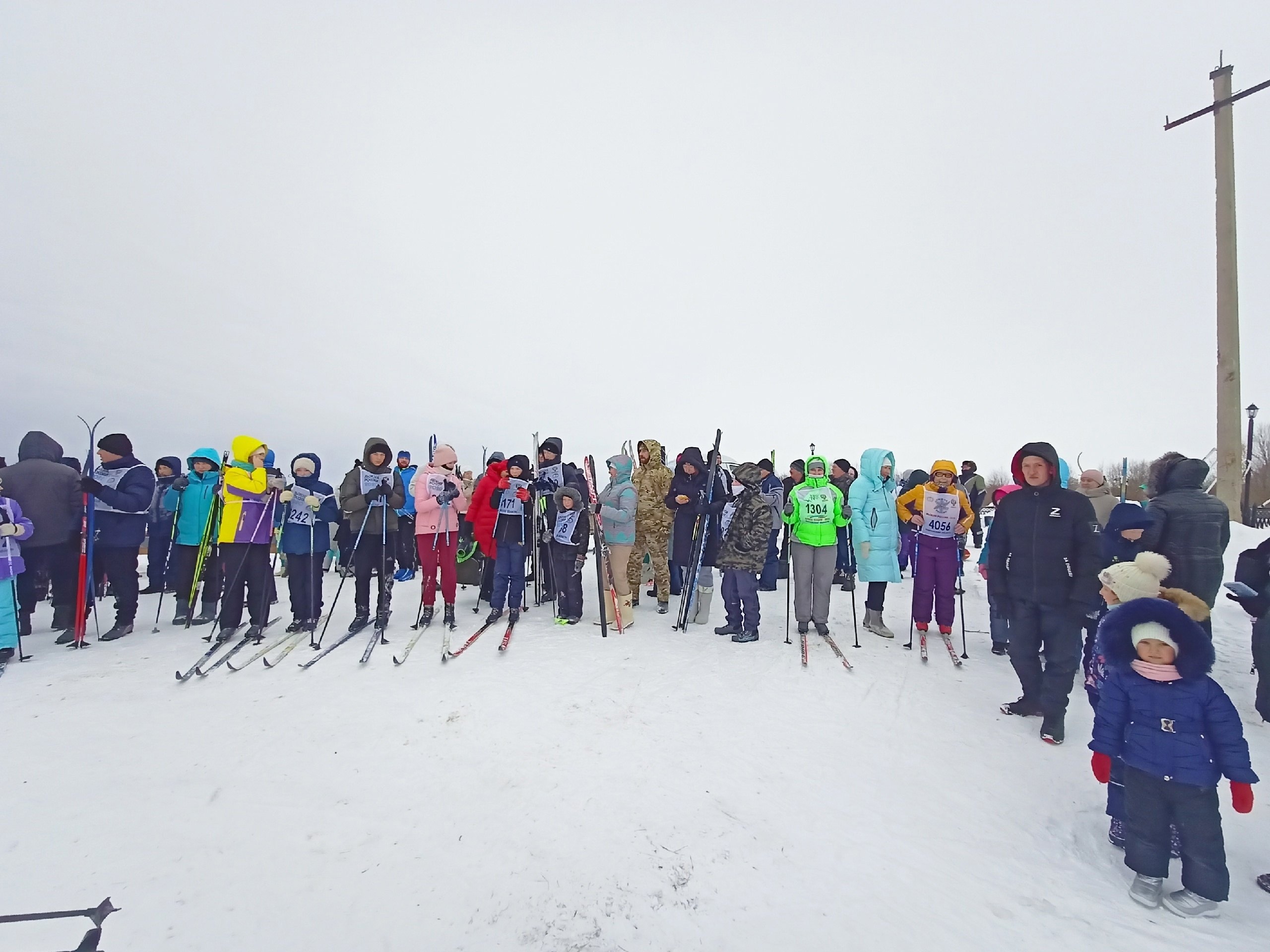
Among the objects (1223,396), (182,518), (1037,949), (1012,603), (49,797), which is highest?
(1223,396)

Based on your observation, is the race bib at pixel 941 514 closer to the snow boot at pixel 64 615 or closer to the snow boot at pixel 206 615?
the snow boot at pixel 206 615

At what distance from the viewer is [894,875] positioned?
10.1 ft

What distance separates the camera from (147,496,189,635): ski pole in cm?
732

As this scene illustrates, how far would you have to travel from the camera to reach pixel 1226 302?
41.3 feet

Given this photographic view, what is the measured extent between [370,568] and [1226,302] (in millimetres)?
18558

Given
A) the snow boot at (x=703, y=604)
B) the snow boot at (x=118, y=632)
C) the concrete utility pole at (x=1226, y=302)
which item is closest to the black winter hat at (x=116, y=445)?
the snow boot at (x=118, y=632)

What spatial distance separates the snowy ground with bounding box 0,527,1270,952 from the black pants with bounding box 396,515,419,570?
2421 mm

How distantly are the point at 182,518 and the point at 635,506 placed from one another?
650cm

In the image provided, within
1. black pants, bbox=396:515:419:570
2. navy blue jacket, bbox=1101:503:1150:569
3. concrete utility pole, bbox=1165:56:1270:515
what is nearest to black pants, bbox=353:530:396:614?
black pants, bbox=396:515:419:570

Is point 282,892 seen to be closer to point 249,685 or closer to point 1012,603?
point 249,685

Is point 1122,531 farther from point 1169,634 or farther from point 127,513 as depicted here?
point 127,513

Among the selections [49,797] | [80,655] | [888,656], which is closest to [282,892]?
[49,797]

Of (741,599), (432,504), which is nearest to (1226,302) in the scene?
(741,599)

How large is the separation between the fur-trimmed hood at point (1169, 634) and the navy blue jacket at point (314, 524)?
7.78 meters
